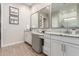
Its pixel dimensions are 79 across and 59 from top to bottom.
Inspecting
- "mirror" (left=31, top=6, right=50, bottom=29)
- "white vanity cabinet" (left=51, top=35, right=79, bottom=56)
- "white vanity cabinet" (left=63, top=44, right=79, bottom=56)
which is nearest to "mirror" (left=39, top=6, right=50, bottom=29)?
"mirror" (left=31, top=6, right=50, bottom=29)

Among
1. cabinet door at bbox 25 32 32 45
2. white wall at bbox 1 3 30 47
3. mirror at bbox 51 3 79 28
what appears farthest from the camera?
cabinet door at bbox 25 32 32 45

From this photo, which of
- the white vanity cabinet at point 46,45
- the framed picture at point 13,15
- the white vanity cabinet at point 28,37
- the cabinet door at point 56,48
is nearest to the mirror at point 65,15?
Result: the white vanity cabinet at point 46,45

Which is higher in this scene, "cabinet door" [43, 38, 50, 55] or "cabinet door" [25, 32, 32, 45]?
"cabinet door" [25, 32, 32, 45]

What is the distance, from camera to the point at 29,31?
1851 millimetres

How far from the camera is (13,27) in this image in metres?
1.70

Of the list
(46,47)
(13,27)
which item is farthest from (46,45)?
(13,27)

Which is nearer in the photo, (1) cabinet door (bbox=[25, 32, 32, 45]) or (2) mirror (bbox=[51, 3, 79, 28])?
(2) mirror (bbox=[51, 3, 79, 28])

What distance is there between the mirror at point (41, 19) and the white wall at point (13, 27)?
0.70 feet

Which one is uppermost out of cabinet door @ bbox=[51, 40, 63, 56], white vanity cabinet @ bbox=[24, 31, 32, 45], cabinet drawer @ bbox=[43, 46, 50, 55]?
white vanity cabinet @ bbox=[24, 31, 32, 45]

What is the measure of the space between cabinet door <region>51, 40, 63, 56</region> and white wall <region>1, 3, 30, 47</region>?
2.47ft

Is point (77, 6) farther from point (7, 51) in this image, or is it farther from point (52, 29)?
point (7, 51)

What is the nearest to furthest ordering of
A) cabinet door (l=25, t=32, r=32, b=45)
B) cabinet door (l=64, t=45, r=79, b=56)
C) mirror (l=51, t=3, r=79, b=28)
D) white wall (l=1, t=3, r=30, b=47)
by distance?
cabinet door (l=64, t=45, r=79, b=56) < mirror (l=51, t=3, r=79, b=28) < white wall (l=1, t=3, r=30, b=47) < cabinet door (l=25, t=32, r=32, b=45)

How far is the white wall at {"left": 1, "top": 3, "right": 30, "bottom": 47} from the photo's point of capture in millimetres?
1612

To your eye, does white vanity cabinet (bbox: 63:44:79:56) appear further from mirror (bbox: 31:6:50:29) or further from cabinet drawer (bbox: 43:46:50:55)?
mirror (bbox: 31:6:50:29)
